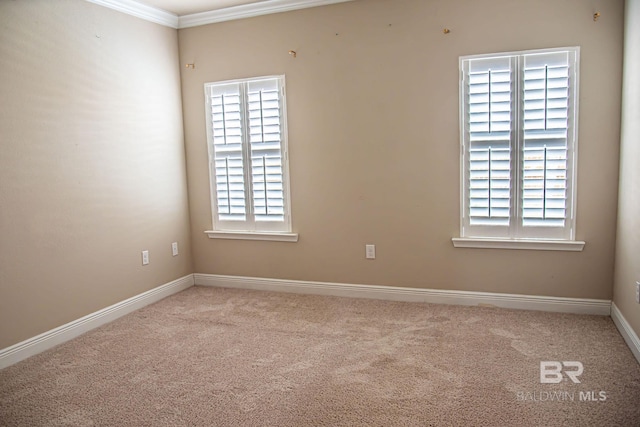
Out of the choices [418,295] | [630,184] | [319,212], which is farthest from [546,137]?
[319,212]

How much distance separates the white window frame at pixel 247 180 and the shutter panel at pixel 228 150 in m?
0.02

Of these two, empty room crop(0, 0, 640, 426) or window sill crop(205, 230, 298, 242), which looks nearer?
empty room crop(0, 0, 640, 426)

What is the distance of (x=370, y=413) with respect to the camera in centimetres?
228

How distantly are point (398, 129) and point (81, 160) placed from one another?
8.24 feet

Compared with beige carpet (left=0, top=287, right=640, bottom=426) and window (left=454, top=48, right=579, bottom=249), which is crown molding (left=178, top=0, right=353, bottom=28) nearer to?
window (left=454, top=48, right=579, bottom=249)

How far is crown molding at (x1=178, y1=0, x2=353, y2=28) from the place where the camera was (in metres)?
4.00

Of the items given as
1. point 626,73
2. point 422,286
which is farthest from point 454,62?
point 422,286

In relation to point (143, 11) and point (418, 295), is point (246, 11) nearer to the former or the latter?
point (143, 11)

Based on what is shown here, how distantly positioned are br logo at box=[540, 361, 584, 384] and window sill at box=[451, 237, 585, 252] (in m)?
1.03

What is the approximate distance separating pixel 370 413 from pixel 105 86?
3.16 metres

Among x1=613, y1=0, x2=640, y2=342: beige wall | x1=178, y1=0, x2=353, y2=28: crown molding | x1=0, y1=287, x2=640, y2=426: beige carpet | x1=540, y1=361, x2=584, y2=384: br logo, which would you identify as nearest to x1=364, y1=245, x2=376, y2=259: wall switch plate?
x1=0, y1=287, x2=640, y2=426: beige carpet

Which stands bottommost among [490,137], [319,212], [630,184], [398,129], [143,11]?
[319,212]

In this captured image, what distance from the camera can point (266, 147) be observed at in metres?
4.26

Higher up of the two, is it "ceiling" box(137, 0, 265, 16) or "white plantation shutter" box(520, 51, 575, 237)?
"ceiling" box(137, 0, 265, 16)
